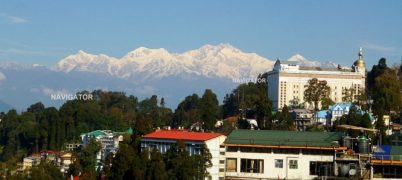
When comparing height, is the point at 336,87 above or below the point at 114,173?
above

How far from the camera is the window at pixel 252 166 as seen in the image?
2212 inches

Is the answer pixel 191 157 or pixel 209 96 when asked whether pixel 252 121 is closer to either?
pixel 209 96

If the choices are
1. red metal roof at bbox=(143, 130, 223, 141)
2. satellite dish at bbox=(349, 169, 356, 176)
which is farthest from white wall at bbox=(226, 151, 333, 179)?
satellite dish at bbox=(349, 169, 356, 176)

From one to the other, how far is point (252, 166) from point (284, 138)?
2.89m

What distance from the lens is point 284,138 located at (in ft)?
186

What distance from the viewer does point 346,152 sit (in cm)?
5400

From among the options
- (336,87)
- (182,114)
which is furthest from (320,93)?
(336,87)

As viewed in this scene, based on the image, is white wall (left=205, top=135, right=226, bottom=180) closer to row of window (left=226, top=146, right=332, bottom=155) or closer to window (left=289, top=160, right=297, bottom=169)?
row of window (left=226, top=146, right=332, bottom=155)

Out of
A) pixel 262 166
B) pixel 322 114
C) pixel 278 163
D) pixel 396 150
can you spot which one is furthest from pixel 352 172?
pixel 322 114

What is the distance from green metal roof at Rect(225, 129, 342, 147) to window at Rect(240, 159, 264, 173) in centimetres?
126

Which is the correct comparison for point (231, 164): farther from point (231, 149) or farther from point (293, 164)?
point (293, 164)

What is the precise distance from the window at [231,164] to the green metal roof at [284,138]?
1236 millimetres

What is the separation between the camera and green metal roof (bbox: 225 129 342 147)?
181 feet

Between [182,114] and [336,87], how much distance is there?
28.8m
